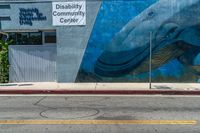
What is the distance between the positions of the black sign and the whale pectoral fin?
4760mm

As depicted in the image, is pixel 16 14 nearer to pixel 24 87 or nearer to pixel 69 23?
pixel 69 23

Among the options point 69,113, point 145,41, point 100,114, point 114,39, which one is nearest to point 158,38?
point 145,41

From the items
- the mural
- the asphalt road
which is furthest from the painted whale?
the asphalt road

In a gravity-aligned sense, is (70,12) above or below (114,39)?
above

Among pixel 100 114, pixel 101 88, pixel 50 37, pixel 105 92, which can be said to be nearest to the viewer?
pixel 100 114

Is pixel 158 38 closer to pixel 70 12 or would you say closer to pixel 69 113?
pixel 70 12

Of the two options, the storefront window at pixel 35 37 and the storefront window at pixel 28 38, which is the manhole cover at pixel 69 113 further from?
the storefront window at pixel 28 38

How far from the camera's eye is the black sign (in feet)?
56.7

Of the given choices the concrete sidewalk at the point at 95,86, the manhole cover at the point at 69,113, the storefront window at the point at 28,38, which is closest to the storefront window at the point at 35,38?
the storefront window at the point at 28,38

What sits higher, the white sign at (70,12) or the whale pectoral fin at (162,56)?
the white sign at (70,12)

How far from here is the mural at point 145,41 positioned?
16875mm

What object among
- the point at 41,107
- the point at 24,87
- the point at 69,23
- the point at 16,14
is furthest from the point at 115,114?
the point at 16,14

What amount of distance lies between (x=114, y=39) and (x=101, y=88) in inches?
101

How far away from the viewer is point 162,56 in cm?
1709
